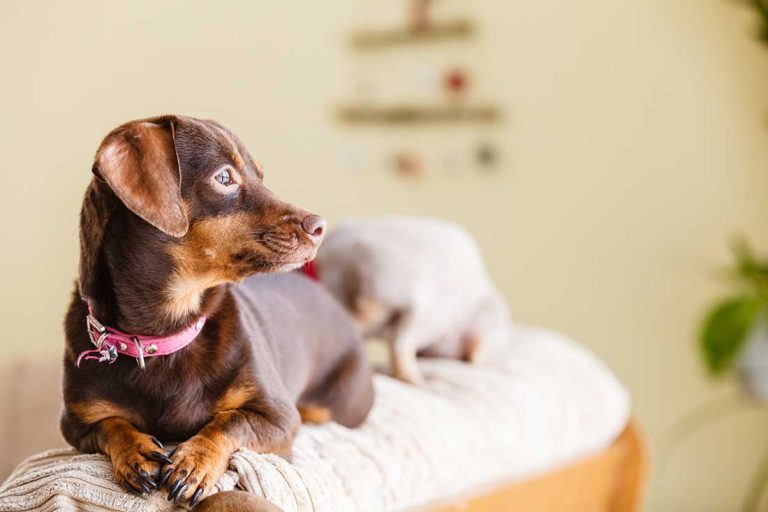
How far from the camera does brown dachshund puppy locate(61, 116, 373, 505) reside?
3.86 ft

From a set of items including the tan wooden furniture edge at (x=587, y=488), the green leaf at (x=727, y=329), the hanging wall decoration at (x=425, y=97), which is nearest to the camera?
the tan wooden furniture edge at (x=587, y=488)

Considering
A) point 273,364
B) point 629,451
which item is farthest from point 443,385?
point 273,364

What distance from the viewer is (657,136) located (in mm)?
3574

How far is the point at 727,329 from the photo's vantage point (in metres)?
3.19

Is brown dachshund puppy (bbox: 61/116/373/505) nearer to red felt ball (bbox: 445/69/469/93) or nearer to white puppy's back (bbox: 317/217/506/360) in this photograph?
white puppy's back (bbox: 317/217/506/360)

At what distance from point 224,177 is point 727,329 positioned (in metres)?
2.48

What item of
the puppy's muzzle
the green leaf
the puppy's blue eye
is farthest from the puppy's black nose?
the green leaf

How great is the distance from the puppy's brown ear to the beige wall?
2.44m

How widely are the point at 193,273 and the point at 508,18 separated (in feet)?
9.08

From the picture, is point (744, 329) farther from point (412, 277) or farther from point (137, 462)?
point (137, 462)

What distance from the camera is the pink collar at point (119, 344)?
1271 millimetres

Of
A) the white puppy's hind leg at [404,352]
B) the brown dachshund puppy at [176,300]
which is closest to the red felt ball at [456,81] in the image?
the white puppy's hind leg at [404,352]

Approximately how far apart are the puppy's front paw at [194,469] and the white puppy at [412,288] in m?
1.11

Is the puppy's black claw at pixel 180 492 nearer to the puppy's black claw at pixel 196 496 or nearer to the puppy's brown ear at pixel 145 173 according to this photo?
the puppy's black claw at pixel 196 496
